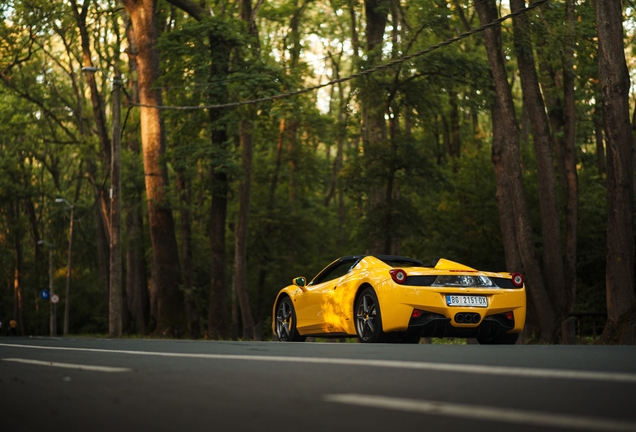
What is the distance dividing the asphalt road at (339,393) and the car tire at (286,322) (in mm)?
6116

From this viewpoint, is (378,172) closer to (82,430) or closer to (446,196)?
(446,196)

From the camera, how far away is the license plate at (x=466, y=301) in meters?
11.4

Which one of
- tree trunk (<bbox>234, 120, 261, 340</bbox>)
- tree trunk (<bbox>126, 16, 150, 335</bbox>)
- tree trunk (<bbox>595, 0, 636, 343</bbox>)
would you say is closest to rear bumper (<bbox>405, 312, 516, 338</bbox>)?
tree trunk (<bbox>595, 0, 636, 343</bbox>)

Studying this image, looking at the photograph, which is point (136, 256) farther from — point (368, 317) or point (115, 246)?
point (368, 317)

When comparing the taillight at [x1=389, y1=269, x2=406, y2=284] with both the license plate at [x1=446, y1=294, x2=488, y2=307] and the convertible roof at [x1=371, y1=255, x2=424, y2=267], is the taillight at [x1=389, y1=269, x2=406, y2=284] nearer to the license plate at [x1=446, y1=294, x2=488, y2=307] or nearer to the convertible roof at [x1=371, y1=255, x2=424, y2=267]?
the license plate at [x1=446, y1=294, x2=488, y2=307]

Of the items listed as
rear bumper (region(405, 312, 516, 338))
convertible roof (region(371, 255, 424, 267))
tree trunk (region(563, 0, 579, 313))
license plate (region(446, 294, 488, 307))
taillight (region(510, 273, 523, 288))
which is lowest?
rear bumper (region(405, 312, 516, 338))

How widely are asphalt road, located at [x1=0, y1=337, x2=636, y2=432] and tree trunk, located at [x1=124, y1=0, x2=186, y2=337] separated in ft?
69.5

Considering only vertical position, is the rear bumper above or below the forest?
below

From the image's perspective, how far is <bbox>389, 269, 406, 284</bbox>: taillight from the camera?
1140 cm

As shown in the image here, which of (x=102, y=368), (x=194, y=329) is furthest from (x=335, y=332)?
(x=194, y=329)

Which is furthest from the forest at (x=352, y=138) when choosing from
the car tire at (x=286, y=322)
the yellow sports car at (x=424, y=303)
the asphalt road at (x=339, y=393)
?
the asphalt road at (x=339, y=393)

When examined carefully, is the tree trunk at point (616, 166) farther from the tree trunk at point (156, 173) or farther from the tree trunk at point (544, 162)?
the tree trunk at point (156, 173)

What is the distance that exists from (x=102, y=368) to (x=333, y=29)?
37663 mm

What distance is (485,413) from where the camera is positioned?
4.29 metres
